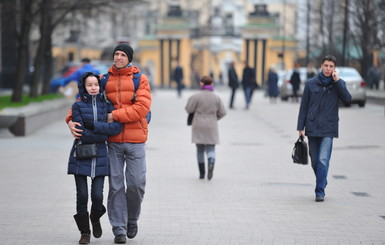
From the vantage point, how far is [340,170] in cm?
1454

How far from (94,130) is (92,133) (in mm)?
32

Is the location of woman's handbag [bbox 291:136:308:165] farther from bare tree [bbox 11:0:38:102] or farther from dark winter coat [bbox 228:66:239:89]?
dark winter coat [bbox 228:66:239:89]

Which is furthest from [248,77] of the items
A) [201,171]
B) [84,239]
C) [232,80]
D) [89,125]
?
[89,125]

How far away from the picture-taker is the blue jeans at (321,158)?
11.2 metres

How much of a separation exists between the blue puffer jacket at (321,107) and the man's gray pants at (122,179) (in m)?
3.41

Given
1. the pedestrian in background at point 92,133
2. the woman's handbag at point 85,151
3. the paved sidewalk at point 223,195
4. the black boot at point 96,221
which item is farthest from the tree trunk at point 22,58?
the woman's handbag at point 85,151

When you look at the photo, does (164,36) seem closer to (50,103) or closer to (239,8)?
(239,8)

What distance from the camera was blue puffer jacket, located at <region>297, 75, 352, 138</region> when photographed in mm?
11133

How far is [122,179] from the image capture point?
327 inches

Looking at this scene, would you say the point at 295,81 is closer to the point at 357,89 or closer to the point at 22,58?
the point at 357,89

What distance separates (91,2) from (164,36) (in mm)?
35618

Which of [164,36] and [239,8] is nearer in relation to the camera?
[164,36]

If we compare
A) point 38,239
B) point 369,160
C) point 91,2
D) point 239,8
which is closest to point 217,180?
point 369,160

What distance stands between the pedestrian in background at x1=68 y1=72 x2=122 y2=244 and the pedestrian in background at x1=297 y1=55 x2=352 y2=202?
366 cm
